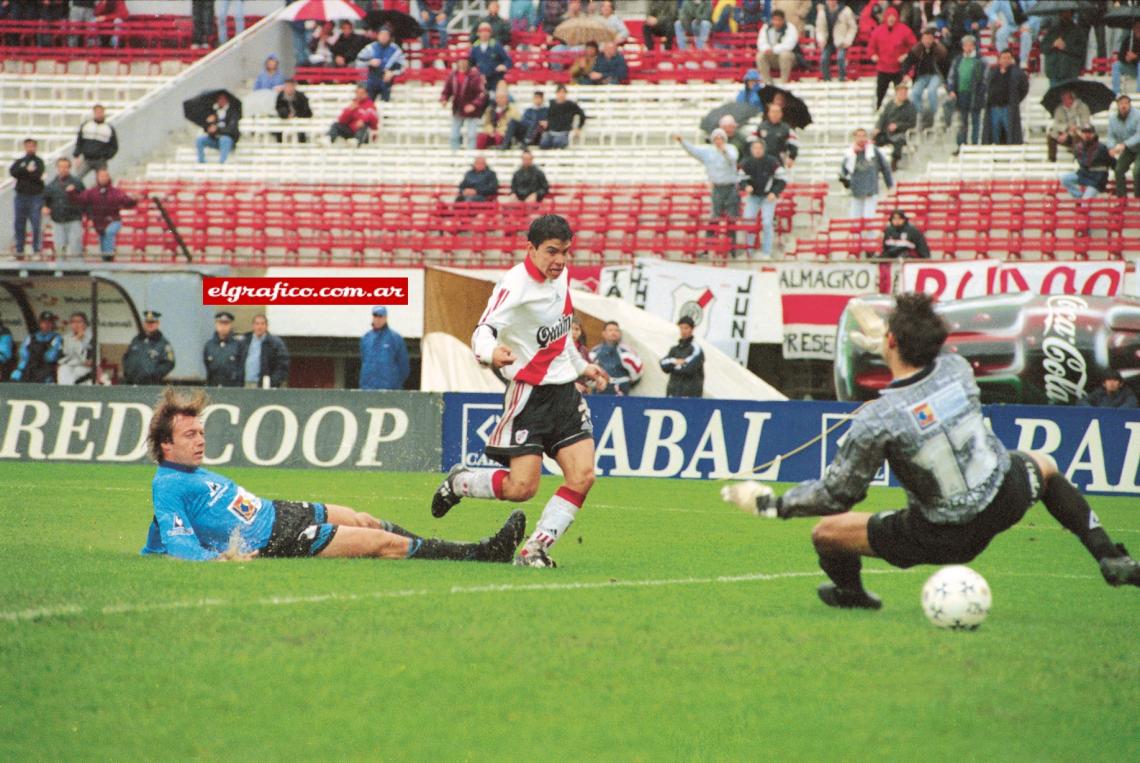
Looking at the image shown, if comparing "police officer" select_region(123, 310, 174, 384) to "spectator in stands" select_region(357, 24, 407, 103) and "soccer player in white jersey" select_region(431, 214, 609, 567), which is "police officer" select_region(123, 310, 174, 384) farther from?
"soccer player in white jersey" select_region(431, 214, 609, 567)

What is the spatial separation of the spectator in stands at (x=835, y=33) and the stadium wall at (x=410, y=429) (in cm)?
1202

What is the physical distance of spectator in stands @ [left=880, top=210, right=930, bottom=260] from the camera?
21688 millimetres

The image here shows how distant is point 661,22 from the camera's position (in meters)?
31.4

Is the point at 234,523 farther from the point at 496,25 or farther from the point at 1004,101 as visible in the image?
the point at 496,25

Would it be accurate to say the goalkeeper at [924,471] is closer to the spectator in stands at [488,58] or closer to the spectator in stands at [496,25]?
the spectator in stands at [488,58]

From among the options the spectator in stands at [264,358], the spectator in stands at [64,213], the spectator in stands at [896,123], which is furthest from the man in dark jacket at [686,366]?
the spectator in stands at [64,213]

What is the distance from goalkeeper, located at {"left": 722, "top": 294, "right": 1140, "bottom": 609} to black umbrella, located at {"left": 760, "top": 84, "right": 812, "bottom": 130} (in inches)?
785

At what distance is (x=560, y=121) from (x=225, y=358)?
32.7 feet

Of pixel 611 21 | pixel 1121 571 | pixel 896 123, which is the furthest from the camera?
pixel 611 21

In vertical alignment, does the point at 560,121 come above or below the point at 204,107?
below

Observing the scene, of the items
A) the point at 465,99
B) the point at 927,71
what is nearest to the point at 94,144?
the point at 465,99

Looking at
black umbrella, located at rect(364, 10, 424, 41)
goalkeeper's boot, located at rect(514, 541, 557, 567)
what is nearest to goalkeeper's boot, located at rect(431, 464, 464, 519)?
goalkeeper's boot, located at rect(514, 541, 557, 567)

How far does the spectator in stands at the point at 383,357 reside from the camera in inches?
814

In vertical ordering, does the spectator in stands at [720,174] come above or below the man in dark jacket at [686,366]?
above
